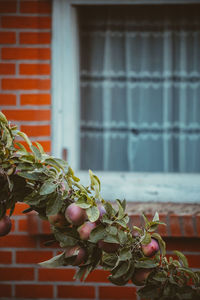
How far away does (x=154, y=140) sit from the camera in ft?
7.82

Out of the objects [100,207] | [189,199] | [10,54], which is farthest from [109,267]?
[10,54]

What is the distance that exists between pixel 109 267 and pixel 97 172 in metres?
1.62

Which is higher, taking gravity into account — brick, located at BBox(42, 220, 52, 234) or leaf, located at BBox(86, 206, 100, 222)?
leaf, located at BBox(86, 206, 100, 222)

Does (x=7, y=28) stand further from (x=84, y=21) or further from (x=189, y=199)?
(x=189, y=199)

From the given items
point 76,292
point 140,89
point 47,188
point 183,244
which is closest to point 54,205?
point 47,188

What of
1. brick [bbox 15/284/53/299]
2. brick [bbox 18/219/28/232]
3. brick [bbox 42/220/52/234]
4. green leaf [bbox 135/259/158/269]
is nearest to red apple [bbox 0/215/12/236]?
green leaf [bbox 135/259/158/269]

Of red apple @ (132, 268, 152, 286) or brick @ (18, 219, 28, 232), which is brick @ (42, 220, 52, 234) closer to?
brick @ (18, 219, 28, 232)

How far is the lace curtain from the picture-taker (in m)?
2.33

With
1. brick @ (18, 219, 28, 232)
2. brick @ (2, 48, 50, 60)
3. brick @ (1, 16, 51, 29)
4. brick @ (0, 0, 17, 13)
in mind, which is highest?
brick @ (0, 0, 17, 13)

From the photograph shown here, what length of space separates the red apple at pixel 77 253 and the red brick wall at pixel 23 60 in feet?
4.85

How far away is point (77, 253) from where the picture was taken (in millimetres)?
659

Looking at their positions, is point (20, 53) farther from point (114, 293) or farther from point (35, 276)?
point (114, 293)

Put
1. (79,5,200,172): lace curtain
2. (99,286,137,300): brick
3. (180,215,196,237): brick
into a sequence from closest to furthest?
(180,215,196,237): brick
(99,286,137,300): brick
(79,5,200,172): lace curtain

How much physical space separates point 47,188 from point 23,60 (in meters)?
1.62
